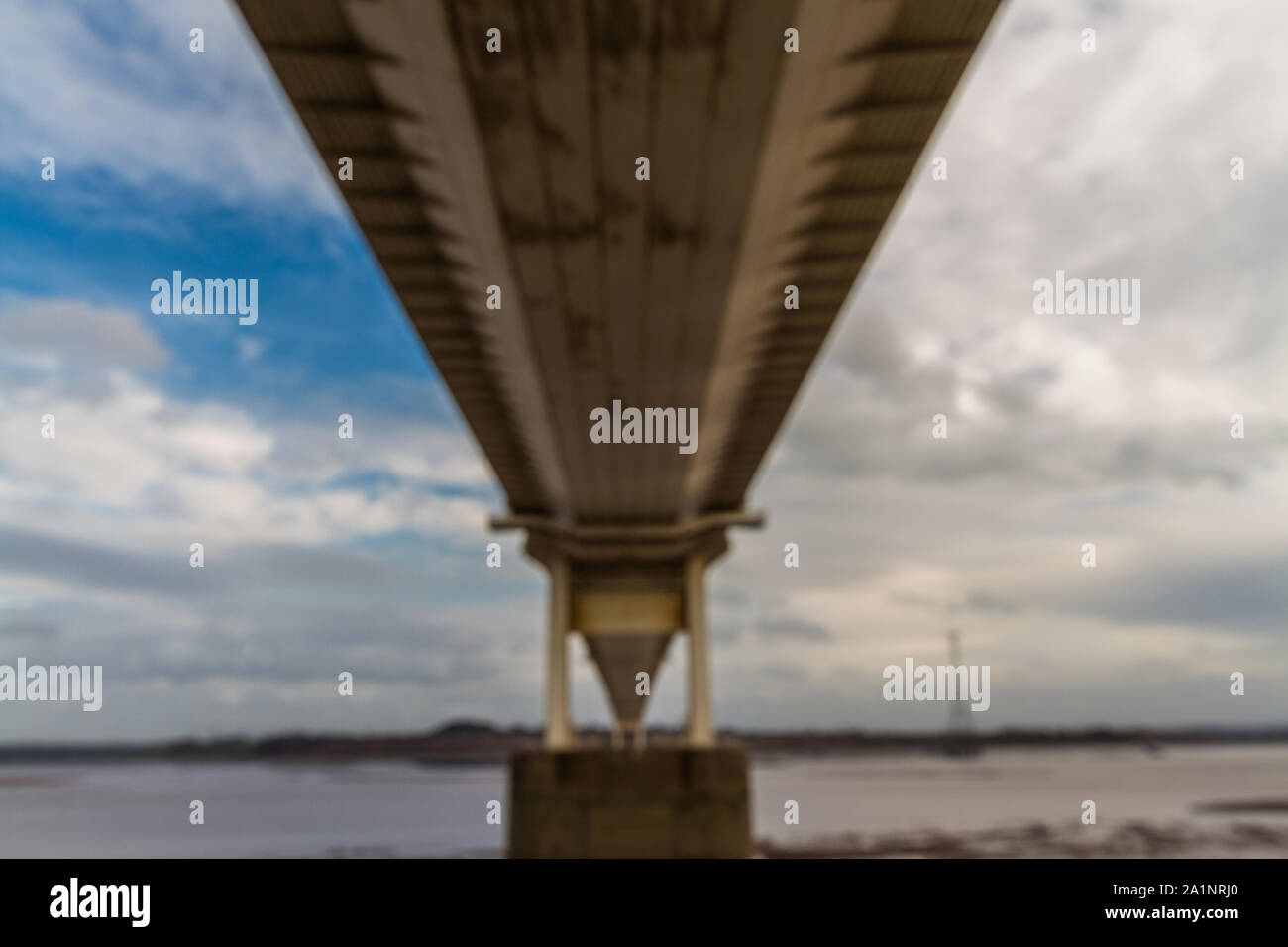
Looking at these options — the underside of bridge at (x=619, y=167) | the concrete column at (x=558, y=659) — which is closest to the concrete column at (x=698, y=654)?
the concrete column at (x=558, y=659)

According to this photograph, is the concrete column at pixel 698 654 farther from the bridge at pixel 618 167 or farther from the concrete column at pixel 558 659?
the bridge at pixel 618 167

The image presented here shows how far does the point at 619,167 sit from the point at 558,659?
18.9m

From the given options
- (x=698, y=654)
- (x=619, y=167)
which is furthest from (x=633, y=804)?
(x=619, y=167)

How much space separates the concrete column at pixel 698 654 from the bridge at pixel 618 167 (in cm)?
980

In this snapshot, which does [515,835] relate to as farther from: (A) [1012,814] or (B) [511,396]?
(A) [1012,814]

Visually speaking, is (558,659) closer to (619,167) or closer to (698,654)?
(698,654)

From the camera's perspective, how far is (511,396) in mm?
17109

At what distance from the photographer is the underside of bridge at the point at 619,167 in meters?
7.69

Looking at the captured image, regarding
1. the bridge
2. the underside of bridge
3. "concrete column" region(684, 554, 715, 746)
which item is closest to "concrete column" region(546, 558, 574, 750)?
"concrete column" region(684, 554, 715, 746)

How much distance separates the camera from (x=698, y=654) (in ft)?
86.7

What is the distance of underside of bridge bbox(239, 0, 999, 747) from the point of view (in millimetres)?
7691

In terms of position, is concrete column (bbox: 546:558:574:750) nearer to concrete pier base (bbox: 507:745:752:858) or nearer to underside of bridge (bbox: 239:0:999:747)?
concrete pier base (bbox: 507:745:752:858)
